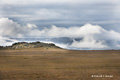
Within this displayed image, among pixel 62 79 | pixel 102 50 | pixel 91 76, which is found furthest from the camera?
pixel 102 50

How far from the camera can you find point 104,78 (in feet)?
58.2

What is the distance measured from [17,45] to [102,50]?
61.9 ft

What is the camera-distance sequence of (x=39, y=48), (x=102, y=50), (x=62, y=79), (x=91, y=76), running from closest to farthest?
(x=62, y=79)
(x=91, y=76)
(x=102, y=50)
(x=39, y=48)

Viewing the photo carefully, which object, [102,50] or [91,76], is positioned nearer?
[91,76]

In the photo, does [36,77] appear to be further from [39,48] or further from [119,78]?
[39,48]

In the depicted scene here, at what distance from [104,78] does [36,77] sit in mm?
4726

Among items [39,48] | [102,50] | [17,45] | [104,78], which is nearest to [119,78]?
[104,78]

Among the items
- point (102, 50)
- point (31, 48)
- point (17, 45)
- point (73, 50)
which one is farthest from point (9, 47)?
point (102, 50)

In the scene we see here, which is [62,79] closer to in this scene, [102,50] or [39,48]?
[102,50]

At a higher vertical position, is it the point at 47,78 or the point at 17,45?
the point at 17,45

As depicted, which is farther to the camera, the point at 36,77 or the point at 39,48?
the point at 39,48

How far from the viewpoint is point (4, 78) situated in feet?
58.7

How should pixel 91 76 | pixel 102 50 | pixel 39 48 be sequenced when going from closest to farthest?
pixel 91 76 → pixel 102 50 → pixel 39 48

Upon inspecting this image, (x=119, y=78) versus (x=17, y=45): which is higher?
(x=17, y=45)
